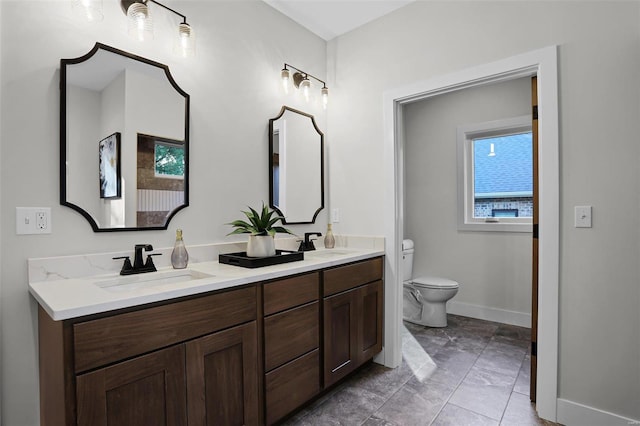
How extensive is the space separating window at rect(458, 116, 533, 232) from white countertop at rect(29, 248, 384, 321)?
7.46 ft

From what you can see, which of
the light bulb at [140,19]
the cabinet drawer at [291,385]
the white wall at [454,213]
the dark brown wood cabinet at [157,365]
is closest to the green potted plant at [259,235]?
the dark brown wood cabinet at [157,365]

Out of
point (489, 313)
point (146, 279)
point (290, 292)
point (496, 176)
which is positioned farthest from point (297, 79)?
point (489, 313)

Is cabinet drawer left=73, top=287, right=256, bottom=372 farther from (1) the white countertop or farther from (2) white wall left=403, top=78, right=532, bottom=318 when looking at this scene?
(2) white wall left=403, top=78, right=532, bottom=318

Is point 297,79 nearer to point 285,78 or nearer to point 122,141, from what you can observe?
point 285,78

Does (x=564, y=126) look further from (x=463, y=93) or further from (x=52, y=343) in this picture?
(x=52, y=343)

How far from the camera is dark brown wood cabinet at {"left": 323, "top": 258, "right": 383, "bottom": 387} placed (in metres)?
2.00

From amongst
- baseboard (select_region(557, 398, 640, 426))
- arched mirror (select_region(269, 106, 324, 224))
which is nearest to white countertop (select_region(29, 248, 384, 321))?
arched mirror (select_region(269, 106, 324, 224))

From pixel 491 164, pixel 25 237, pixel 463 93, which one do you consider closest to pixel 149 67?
pixel 25 237

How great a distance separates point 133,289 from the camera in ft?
4.77

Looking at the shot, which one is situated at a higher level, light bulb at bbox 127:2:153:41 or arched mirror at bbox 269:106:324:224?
light bulb at bbox 127:2:153:41

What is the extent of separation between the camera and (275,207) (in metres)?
2.41

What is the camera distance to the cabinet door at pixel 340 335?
78.1 inches

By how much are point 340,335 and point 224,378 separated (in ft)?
2.81

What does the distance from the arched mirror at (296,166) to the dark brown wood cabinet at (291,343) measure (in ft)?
2.52
